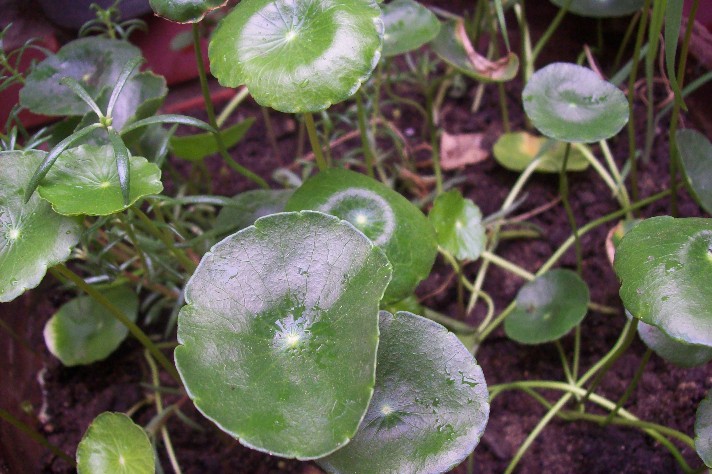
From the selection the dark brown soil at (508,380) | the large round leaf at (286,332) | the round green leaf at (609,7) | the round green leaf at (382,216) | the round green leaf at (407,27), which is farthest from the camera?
the round green leaf at (609,7)

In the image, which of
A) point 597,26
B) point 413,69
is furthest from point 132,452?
point 597,26

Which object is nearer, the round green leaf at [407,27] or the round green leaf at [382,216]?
the round green leaf at [382,216]

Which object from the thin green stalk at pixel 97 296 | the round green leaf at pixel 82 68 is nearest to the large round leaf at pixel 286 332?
the thin green stalk at pixel 97 296

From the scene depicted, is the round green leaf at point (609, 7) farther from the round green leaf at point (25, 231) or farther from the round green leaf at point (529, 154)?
the round green leaf at point (25, 231)

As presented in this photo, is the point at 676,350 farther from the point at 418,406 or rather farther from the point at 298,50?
the point at 298,50

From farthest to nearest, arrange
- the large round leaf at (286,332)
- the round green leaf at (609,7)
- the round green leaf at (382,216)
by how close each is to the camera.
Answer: the round green leaf at (609,7), the round green leaf at (382,216), the large round leaf at (286,332)

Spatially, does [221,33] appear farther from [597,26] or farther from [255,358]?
[597,26]
